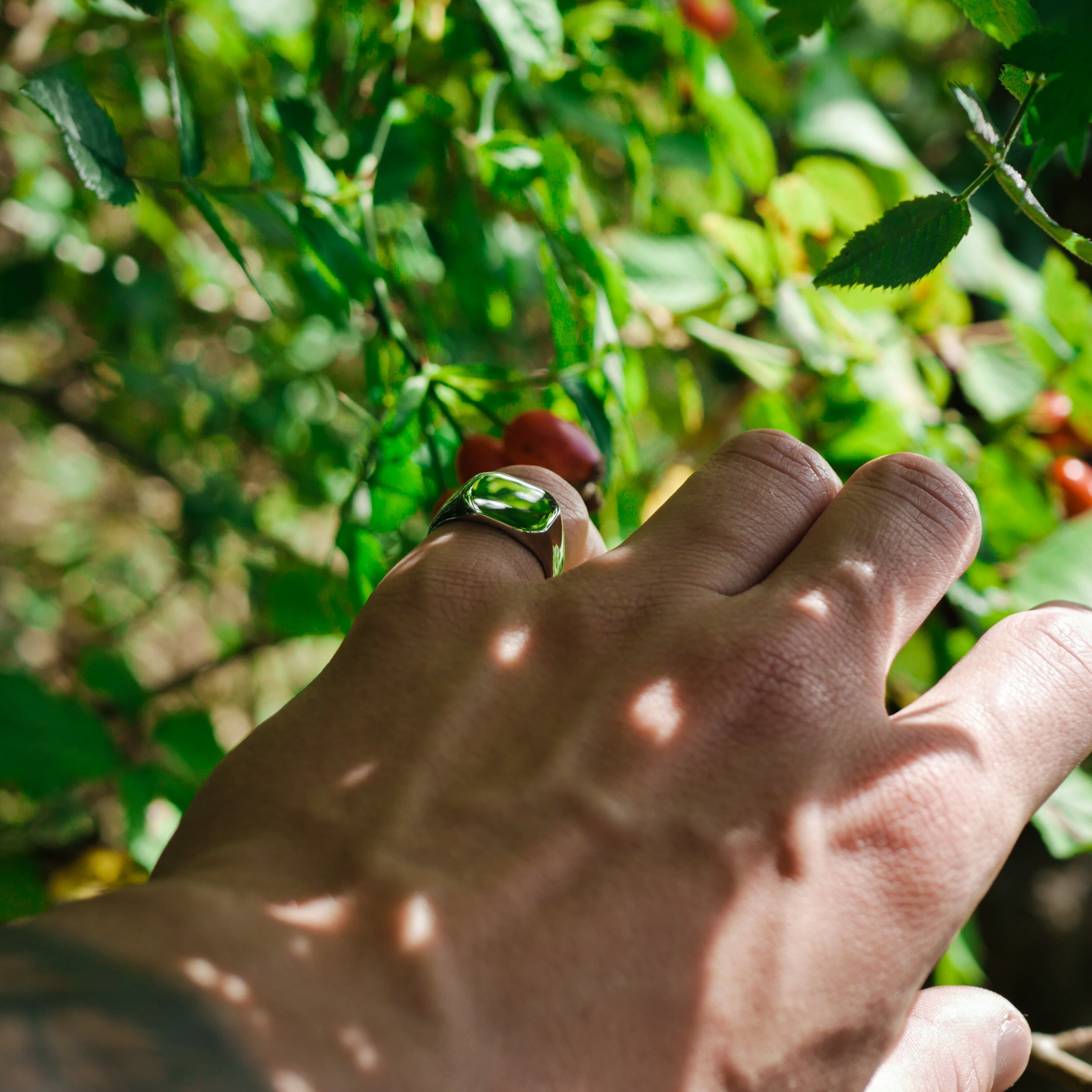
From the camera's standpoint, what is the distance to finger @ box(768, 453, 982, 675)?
2.28 feet

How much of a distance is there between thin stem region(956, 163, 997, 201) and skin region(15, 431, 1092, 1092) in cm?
27

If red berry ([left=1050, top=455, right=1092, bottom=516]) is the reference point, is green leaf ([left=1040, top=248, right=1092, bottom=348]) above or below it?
above

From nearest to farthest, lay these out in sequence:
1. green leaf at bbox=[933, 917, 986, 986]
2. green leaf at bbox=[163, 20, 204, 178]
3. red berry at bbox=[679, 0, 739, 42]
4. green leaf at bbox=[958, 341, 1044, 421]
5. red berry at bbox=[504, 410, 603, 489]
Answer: green leaf at bbox=[163, 20, 204, 178], red berry at bbox=[504, 410, 603, 489], green leaf at bbox=[933, 917, 986, 986], green leaf at bbox=[958, 341, 1044, 421], red berry at bbox=[679, 0, 739, 42]

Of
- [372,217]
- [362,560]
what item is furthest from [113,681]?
[372,217]

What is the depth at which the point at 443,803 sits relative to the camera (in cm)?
61

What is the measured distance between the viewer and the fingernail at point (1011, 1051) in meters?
0.71

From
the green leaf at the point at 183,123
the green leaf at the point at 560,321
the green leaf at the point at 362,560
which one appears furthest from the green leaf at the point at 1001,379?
the green leaf at the point at 183,123

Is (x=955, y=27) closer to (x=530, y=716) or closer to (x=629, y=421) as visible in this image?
(x=629, y=421)

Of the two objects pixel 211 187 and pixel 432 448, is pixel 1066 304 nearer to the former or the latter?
pixel 432 448

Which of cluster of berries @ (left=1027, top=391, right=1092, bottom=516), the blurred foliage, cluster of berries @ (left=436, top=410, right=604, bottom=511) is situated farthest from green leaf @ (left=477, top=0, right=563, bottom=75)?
cluster of berries @ (left=1027, top=391, right=1092, bottom=516)

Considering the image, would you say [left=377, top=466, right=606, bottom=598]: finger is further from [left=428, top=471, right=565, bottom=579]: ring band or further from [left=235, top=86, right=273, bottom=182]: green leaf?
[left=235, top=86, right=273, bottom=182]: green leaf

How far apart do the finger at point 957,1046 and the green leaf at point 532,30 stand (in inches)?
36.0

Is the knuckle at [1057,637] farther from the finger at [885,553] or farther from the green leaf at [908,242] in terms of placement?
the green leaf at [908,242]

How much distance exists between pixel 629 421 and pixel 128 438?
5.07 ft
